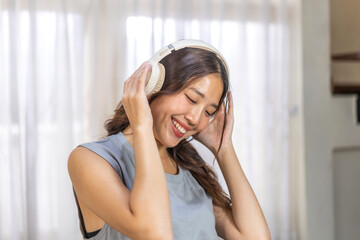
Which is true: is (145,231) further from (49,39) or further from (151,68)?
(49,39)

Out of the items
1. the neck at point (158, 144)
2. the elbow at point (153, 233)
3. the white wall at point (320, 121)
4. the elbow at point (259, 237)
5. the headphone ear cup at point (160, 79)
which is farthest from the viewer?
the white wall at point (320, 121)

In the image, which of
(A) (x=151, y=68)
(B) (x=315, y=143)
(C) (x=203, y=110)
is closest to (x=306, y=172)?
(B) (x=315, y=143)

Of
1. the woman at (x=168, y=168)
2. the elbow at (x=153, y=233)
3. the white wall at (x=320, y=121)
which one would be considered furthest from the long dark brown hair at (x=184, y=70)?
the white wall at (x=320, y=121)

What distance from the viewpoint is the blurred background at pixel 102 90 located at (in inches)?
73.9

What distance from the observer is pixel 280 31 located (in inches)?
91.1

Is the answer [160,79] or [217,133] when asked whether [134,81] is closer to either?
[160,79]

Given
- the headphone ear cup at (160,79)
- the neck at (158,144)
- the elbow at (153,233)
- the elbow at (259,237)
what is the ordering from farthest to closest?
the elbow at (259,237)
the neck at (158,144)
the headphone ear cup at (160,79)
the elbow at (153,233)

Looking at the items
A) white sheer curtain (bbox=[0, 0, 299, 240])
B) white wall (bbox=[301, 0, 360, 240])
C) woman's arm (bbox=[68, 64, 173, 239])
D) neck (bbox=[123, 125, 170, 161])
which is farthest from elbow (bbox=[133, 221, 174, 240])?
white wall (bbox=[301, 0, 360, 240])

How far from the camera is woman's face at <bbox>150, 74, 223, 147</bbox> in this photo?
0.98m

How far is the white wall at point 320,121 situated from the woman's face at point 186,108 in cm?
95

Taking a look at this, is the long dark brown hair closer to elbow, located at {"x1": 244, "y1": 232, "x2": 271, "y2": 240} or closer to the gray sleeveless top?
the gray sleeveless top

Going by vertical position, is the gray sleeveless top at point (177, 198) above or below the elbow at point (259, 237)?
above

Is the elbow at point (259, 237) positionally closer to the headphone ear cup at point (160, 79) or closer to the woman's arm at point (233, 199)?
the woman's arm at point (233, 199)

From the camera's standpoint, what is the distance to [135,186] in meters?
0.88
